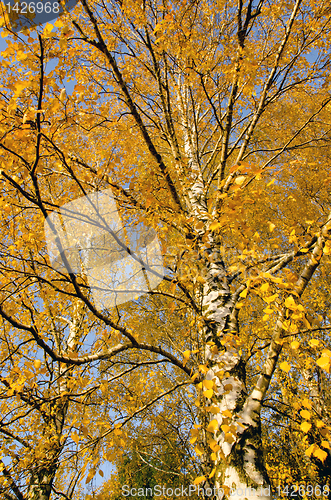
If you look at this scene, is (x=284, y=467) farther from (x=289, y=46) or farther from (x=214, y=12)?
(x=214, y=12)

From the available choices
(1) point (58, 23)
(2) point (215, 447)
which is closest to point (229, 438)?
(2) point (215, 447)

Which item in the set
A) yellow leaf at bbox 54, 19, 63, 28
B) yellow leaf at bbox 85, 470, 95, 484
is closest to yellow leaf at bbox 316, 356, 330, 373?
yellow leaf at bbox 85, 470, 95, 484

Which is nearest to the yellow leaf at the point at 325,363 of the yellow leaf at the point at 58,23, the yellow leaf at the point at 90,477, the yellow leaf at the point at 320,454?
the yellow leaf at the point at 320,454

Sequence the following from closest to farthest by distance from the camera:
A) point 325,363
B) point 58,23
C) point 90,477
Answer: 1. point 325,363
2. point 58,23
3. point 90,477

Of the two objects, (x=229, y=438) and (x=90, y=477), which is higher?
(x=229, y=438)

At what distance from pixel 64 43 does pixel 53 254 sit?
4.13m

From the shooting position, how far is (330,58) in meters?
3.76

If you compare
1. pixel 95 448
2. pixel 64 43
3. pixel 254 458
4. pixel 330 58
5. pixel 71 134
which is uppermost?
pixel 71 134

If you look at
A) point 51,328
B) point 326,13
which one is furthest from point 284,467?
point 326,13

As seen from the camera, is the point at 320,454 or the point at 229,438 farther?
the point at 229,438

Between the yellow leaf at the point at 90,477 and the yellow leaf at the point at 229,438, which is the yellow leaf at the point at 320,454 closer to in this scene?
the yellow leaf at the point at 229,438

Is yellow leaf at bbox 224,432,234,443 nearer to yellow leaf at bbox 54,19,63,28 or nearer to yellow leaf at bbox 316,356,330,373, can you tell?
yellow leaf at bbox 316,356,330,373

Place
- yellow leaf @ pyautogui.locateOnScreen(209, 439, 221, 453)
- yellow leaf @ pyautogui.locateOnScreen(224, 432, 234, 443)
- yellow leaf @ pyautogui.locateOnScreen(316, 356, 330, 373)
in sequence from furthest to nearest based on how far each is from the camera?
yellow leaf @ pyautogui.locateOnScreen(224, 432, 234, 443)
yellow leaf @ pyautogui.locateOnScreen(209, 439, 221, 453)
yellow leaf @ pyautogui.locateOnScreen(316, 356, 330, 373)

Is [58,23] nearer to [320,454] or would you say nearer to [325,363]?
[325,363]
